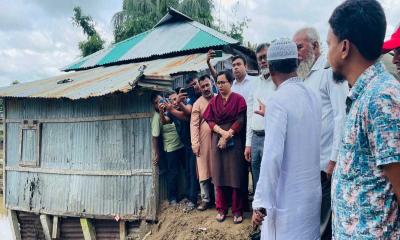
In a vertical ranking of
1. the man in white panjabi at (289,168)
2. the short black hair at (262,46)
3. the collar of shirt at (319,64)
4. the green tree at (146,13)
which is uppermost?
the green tree at (146,13)

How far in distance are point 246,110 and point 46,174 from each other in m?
5.90

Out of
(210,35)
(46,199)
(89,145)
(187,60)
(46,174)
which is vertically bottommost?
(46,199)

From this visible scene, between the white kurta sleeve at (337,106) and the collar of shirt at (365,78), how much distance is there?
1525mm

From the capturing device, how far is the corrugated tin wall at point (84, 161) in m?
7.74

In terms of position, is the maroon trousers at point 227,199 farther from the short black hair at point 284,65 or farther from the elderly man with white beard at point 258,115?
the short black hair at point 284,65

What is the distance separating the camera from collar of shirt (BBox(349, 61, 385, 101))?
63.4 inches

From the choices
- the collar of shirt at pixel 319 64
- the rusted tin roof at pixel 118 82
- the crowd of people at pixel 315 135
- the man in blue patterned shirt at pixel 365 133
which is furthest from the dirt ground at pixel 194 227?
the man in blue patterned shirt at pixel 365 133

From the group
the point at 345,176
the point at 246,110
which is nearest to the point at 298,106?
the point at 345,176

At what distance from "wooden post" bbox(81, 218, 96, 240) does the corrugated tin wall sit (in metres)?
0.24

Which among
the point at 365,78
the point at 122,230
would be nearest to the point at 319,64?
the point at 365,78

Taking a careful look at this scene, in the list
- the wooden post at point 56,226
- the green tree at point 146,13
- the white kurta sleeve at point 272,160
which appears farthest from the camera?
the green tree at point 146,13

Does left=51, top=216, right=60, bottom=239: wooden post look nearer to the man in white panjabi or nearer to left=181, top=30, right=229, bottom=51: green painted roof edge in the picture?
left=181, top=30, right=229, bottom=51: green painted roof edge

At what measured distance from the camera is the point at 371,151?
1.52m

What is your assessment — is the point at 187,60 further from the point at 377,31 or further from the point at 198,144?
the point at 377,31
